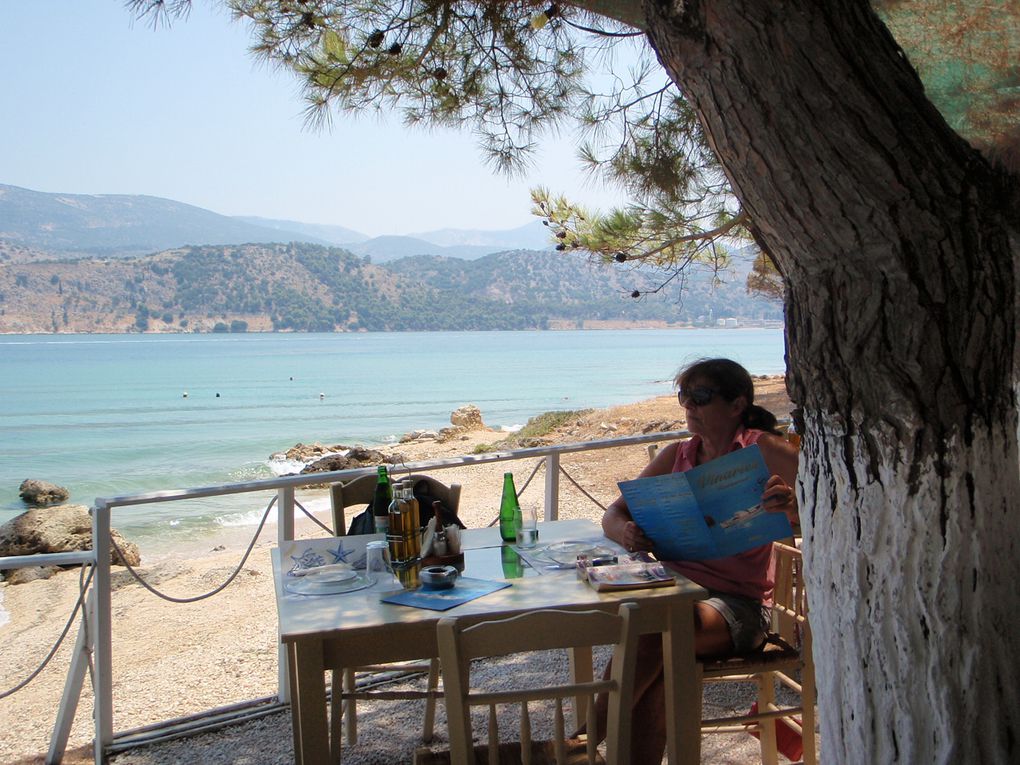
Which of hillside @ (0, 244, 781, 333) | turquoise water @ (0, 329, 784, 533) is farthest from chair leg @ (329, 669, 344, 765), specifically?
hillside @ (0, 244, 781, 333)

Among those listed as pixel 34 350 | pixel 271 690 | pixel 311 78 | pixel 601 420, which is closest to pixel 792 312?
→ pixel 311 78

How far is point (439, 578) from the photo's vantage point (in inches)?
102

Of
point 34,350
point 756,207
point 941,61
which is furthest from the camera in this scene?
point 34,350

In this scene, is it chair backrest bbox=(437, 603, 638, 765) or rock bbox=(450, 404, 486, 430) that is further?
rock bbox=(450, 404, 486, 430)

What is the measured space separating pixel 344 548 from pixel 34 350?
304ft

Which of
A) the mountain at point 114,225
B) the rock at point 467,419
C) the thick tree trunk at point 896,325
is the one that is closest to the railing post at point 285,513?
the thick tree trunk at point 896,325

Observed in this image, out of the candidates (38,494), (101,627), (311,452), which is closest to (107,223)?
(311,452)

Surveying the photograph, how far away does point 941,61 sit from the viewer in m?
2.48

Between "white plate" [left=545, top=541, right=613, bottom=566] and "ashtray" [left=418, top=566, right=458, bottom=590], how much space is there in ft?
1.30

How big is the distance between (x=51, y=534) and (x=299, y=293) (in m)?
84.7

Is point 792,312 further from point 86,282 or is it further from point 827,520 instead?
point 86,282

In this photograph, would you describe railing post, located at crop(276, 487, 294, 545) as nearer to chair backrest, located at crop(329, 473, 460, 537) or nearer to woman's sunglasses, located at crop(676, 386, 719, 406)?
chair backrest, located at crop(329, 473, 460, 537)

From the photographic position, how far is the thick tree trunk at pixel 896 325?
1770mm

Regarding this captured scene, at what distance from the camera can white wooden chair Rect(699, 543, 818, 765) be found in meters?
2.82
